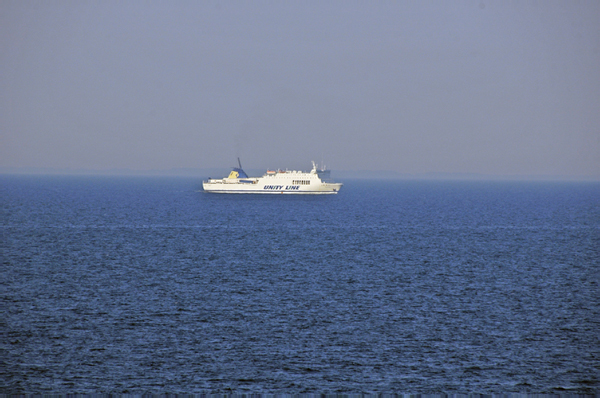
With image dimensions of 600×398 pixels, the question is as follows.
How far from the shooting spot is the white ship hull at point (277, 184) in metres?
167

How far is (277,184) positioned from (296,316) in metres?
134

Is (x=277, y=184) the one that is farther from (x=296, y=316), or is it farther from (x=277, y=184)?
(x=296, y=316)

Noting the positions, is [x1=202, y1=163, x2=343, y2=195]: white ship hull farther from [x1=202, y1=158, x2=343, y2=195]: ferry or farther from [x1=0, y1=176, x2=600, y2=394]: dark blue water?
[x1=0, y1=176, x2=600, y2=394]: dark blue water

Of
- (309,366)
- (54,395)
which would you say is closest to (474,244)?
(309,366)

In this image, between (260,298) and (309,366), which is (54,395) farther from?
(260,298)

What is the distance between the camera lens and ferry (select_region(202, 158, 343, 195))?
167 meters

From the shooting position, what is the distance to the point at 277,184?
169 m

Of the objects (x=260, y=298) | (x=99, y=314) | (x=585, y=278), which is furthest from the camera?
(x=585, y=278)

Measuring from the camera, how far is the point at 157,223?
9831cm

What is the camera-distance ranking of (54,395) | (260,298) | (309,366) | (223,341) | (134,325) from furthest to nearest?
1. (260,298)
2. (134,325)
3. (223,341)
4. (309,366)
5. (54,395)

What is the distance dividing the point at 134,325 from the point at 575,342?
26166mm

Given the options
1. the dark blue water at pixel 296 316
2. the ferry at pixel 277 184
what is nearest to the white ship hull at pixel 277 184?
the ferry at pixel 277 184

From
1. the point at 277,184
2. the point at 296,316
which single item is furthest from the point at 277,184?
the point at 296,316

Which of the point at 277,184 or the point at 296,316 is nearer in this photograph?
the point at 296,316
